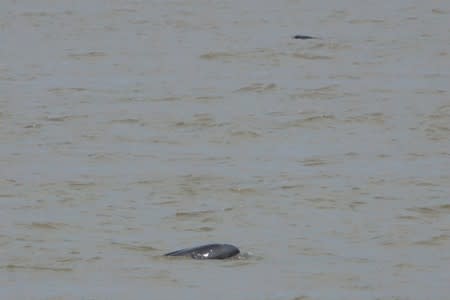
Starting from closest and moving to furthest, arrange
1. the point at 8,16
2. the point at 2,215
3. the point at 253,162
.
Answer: the point at 2,215 < the point at 253,162 < the point at 8,16

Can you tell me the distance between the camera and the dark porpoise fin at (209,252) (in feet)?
31.3

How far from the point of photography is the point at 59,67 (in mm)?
20031

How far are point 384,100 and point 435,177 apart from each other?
13.9 ft

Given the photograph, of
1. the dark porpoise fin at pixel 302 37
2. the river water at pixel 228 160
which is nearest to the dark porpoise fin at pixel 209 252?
the river water at pixel 228 160

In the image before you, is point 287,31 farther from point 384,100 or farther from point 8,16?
point 384,100

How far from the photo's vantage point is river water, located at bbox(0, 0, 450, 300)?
9.23m

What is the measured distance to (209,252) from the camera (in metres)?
9.58

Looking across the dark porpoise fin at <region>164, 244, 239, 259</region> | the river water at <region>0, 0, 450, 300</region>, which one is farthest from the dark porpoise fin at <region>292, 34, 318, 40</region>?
the dark porpoise fin at <region>164, 244, 239, 259</region>

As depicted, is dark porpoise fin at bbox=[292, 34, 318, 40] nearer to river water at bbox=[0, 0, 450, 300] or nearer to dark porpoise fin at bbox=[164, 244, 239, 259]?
river water at bbox=[0, 0, 450, 300]

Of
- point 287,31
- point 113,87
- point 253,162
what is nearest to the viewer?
point 253,162

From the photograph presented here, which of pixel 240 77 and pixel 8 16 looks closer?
pixel 240 77

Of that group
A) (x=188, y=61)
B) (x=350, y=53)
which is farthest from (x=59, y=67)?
(x=350, y=53)

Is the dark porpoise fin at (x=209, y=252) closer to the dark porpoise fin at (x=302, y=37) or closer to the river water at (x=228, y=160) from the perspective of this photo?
the river water at (x=228, y=160)

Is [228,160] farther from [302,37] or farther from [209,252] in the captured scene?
[302,37]
